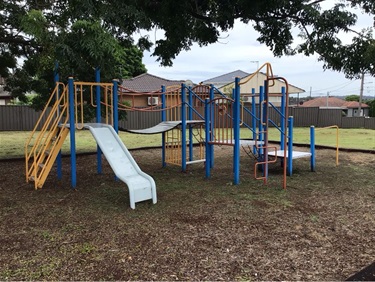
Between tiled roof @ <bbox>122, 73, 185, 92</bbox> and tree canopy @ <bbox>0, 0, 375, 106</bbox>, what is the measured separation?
19033mm

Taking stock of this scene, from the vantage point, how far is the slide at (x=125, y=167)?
15.3ft

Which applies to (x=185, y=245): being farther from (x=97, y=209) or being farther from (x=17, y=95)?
(x=17, y=95)

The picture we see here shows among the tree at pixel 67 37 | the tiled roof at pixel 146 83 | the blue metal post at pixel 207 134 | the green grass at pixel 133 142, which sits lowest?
the green grass at pixel 133 142

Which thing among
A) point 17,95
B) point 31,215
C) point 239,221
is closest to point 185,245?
point 239,221

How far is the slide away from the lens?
4.67 m

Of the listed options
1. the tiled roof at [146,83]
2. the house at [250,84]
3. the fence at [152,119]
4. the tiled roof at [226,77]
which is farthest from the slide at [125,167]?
the tiled roof at [226,77]

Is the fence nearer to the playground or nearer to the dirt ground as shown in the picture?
the playground

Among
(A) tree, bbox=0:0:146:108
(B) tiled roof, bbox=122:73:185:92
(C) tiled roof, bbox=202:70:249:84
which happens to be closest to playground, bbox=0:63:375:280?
(A) tree, bbox=0:0:146:108

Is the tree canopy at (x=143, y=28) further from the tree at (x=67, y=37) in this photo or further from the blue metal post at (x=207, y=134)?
the blue metal post at (x=207, y=134)

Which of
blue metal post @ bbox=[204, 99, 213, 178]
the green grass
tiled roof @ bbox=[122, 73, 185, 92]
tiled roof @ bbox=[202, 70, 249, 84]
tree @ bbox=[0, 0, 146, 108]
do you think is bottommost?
the green grass

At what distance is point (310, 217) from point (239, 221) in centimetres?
91

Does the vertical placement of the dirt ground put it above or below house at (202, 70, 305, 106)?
below

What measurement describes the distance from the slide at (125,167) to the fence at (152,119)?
40.0 feet

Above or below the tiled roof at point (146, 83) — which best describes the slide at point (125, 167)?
below
